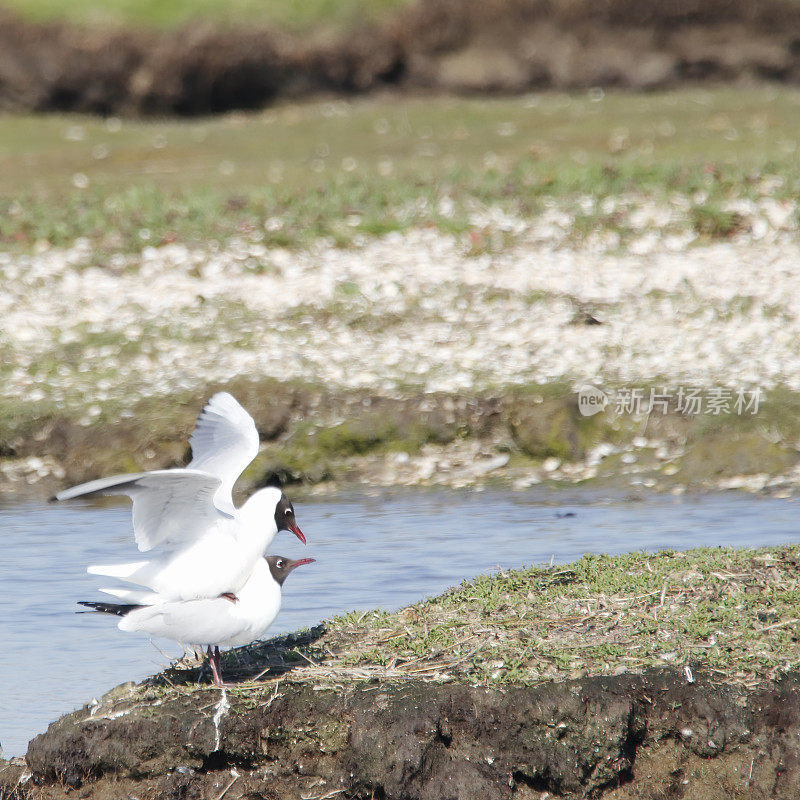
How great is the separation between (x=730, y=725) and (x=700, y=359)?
24.0 feet

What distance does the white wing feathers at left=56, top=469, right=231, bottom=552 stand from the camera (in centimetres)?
602

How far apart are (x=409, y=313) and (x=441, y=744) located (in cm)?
871

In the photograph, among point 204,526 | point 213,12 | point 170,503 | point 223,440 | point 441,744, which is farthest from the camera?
point 213,12

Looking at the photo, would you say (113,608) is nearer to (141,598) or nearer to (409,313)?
(141,598)

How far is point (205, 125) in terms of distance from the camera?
23531 millimetres

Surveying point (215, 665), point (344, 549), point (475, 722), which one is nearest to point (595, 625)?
point (475, 722)

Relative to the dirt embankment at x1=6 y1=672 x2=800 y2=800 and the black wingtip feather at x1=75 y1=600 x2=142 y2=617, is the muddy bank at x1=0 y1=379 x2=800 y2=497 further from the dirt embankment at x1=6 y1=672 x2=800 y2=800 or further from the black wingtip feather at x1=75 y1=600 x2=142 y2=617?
the dirt embankment at x1=6 y1=672 x2=800 y2=800

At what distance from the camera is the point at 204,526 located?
6.47m

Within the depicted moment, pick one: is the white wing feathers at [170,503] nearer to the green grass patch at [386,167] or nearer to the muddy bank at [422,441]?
the muddy bank at [422,441]

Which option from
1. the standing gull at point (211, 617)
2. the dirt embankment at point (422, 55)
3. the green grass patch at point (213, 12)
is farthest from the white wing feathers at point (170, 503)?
the green grass patch at point (213, 12)

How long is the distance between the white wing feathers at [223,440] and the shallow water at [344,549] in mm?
1396

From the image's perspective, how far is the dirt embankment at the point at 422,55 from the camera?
24047mm

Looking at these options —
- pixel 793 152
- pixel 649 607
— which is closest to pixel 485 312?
pixel 793 152

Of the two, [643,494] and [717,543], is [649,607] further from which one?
[643,494]
